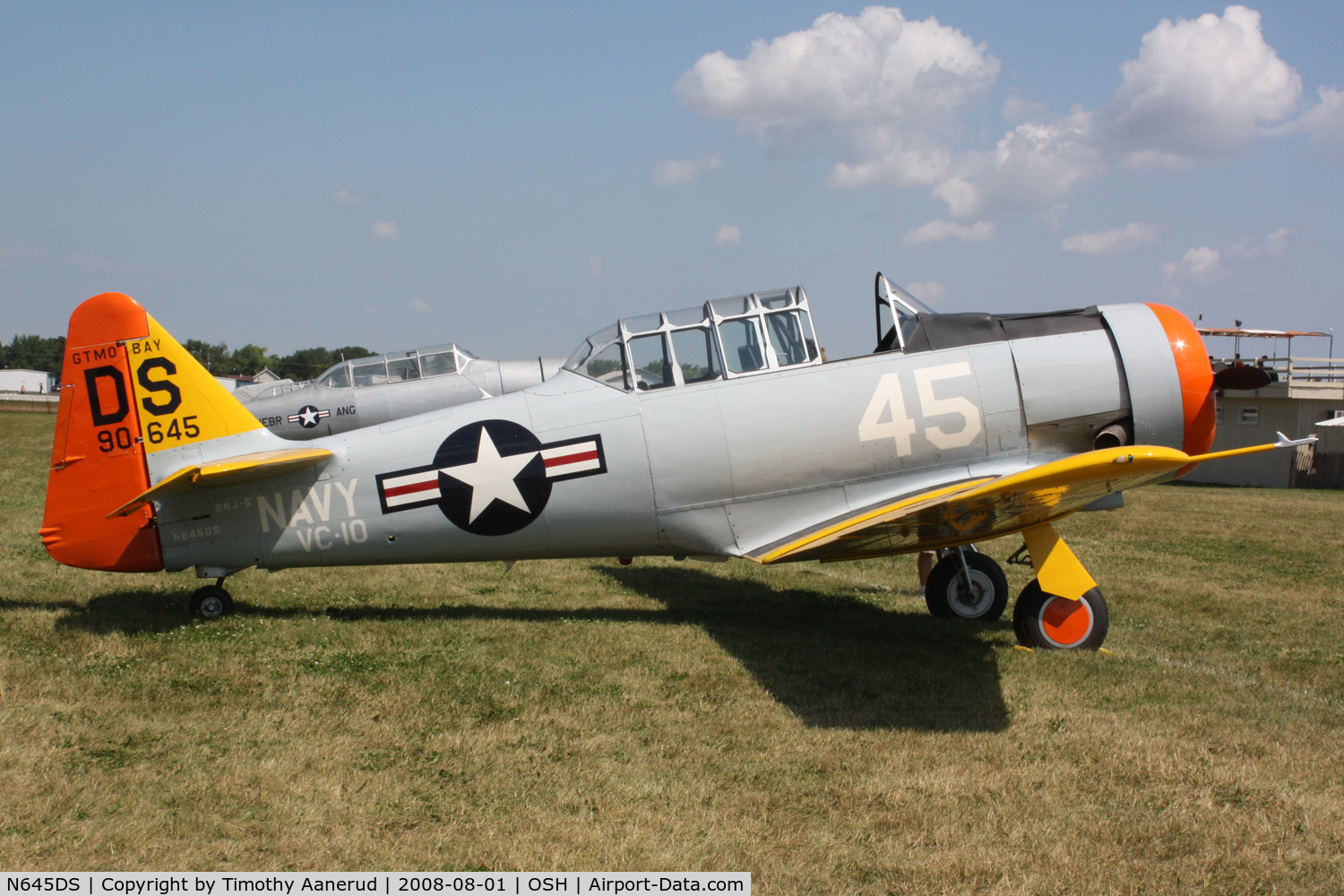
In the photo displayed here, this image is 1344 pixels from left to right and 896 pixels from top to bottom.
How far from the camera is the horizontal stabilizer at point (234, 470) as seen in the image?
593cm

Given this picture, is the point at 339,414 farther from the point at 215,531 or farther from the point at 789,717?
the point at 789,717

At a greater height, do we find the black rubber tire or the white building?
the white building

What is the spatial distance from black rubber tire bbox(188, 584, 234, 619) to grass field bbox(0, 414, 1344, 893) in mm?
253

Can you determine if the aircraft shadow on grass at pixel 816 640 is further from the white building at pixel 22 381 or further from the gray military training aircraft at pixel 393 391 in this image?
the white building at pixel 22 381

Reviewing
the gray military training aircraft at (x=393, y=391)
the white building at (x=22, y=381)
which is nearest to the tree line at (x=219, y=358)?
the white building at (x=22, y=381)

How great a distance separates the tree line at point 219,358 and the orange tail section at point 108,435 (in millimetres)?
77504

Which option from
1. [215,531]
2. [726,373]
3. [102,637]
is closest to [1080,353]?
[726,373]

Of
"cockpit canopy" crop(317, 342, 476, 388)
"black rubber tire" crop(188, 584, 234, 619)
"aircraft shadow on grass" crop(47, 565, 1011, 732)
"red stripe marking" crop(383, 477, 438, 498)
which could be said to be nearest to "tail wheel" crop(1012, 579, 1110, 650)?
"aircraft shadow on grass" crop(47, 565, 1011, 732)

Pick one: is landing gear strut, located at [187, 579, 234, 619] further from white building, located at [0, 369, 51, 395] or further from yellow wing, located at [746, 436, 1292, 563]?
white building, located at [0, 369, 51, 395]

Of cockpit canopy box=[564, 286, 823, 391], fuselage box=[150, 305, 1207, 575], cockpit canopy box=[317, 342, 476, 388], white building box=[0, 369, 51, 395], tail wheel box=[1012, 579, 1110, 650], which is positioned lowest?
tail wheel box=[1012, 579, 1110, 650]

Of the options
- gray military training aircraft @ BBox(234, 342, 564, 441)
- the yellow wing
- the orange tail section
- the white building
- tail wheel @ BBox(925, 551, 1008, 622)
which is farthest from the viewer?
the white building

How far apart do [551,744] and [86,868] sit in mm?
1959

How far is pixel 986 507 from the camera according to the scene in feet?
17.2

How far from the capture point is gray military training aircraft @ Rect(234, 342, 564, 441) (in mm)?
12695
